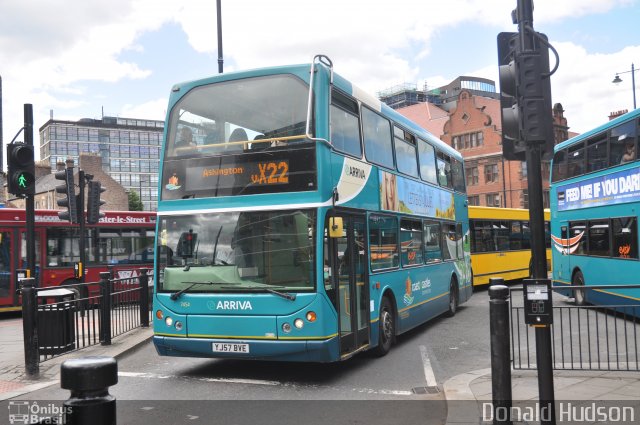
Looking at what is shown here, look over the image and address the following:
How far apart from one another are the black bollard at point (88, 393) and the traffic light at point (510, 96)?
13.2 ft

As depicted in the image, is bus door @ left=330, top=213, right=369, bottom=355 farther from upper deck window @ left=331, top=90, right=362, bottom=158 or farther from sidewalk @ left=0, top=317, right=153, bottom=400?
sidewalk @ left=0, top=317, right=153, bottom=400

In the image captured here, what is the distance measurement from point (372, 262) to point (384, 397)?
9.08 ft

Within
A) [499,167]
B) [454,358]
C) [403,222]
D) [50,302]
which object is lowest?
[454,358]

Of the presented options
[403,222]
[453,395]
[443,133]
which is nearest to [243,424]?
[453,395]

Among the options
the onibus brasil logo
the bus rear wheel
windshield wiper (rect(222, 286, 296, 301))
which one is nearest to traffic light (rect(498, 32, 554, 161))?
windshield wiper (rect(222, 286, 296, 301))

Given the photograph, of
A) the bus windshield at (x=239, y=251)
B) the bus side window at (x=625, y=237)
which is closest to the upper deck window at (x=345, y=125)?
the bus windshield at (x=239, y=251)

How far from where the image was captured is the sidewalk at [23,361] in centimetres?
777

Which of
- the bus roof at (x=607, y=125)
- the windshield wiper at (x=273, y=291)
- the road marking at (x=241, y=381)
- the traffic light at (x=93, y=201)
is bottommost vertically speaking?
the road marking at (x=241, y=381)

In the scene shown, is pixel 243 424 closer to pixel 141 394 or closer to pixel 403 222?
pixel 141 394

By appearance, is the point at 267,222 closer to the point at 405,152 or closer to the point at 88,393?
the point at 405,152

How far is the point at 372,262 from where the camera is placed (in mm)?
9359

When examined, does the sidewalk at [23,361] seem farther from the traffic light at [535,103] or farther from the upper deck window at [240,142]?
the traffic light at [535,103]

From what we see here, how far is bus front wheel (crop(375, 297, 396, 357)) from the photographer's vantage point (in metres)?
9.51

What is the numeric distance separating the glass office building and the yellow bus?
122244 mm
